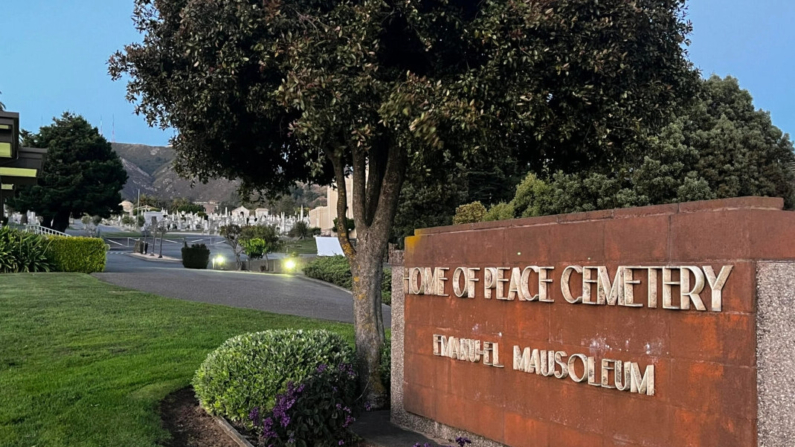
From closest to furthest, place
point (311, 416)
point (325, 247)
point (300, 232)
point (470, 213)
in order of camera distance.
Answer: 1. point (311, 416)
2. point (470, 213)
3. point (325, 247)
4. point (300, 232)

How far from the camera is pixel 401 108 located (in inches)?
214

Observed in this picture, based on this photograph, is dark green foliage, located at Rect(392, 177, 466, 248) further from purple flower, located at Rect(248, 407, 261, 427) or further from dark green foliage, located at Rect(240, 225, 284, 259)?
purple flower, located at Rect(248, 407, 261, 427)

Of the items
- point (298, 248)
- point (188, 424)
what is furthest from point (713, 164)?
point (298, 248)

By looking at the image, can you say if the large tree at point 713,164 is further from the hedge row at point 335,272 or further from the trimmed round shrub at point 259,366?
the trimmed round shrub at point 259,366

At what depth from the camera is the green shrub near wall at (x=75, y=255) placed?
24.5 meters

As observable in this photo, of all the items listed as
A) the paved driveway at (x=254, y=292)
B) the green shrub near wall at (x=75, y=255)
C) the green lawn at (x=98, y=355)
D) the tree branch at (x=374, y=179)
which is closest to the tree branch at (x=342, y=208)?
the tree branch at (x=374, y=179)

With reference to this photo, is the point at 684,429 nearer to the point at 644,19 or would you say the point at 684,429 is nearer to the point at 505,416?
the point at 505,416

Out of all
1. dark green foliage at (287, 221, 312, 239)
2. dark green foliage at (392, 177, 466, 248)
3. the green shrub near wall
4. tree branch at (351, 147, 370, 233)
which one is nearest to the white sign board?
dark green foliage at (392, 177, 466, 248)

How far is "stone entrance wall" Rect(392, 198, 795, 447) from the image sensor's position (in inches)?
137

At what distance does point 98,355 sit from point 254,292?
31.8 ft

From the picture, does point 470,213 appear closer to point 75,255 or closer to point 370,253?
point 75,255

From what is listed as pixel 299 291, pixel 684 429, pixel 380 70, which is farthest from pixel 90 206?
pixel 684 429

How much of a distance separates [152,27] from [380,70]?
2.84 meters

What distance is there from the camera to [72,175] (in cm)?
4756
